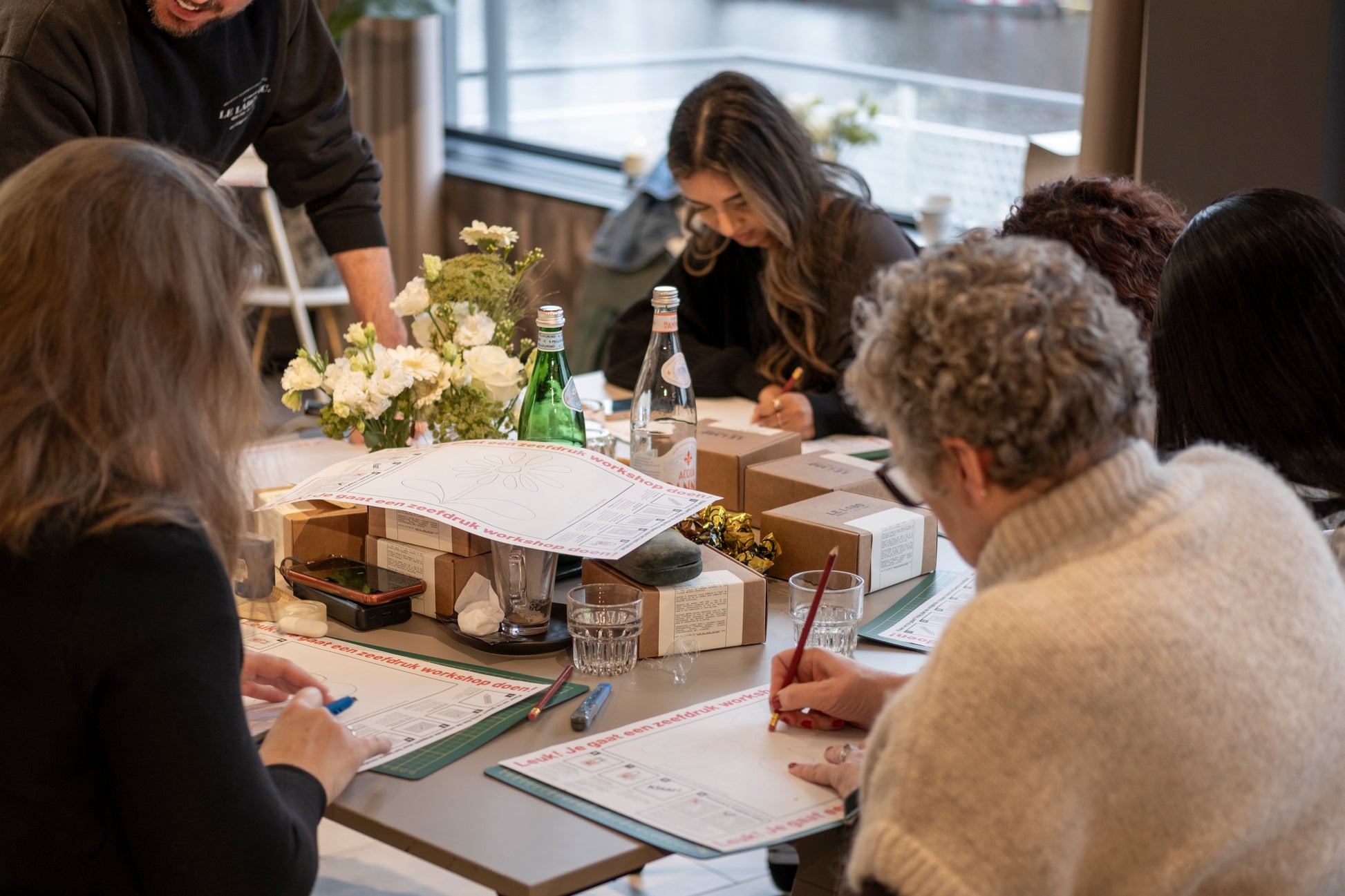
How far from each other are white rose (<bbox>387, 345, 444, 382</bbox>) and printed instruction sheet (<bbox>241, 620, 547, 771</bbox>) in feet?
1.17

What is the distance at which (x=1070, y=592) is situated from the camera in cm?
89

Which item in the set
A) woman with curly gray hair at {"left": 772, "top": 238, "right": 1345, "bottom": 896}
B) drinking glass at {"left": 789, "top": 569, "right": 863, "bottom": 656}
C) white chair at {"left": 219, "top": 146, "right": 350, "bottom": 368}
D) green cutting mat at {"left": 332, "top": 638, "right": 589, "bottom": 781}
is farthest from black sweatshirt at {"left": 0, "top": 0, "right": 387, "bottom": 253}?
white chair at {"left": 219, "top": 146, "right": 350, "bottom": 368}

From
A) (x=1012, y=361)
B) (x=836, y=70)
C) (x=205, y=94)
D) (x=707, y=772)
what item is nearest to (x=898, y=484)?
(x=1012, y=361)

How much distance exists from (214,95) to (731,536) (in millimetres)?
1275

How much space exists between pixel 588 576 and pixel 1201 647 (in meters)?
0.79

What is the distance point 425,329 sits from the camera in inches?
70.2

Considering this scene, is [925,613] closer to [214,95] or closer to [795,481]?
[795,481]

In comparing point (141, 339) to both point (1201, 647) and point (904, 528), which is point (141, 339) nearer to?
point (1201, 647)

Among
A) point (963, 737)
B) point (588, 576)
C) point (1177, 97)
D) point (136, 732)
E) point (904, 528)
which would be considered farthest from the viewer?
point (1177, 97)

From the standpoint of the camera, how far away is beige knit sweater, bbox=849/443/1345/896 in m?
0.87

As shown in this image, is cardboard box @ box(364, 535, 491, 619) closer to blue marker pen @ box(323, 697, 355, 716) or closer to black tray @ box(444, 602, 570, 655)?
black tray @ box(444, 602, 570, 655)

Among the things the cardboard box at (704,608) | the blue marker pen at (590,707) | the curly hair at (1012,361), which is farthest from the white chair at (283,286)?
the curly hair at (1012,361)

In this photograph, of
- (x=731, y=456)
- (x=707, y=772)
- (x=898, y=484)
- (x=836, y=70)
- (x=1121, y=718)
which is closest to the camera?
(x=1121, y=718)

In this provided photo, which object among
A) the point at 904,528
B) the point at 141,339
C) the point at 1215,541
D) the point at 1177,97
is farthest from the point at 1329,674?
the point at 1177,97
